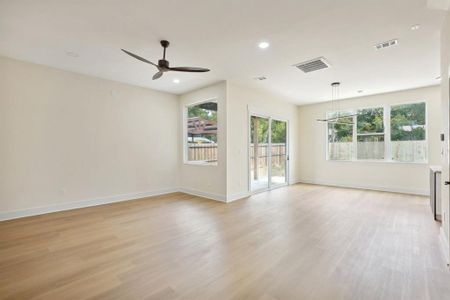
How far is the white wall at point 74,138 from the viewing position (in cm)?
389

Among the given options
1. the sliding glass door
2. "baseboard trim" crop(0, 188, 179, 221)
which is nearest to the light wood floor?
"baseboard trim" crop(0, 188, 179, 221)

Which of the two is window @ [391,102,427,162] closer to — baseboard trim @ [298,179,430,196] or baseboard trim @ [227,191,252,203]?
baseboard trim @ [298,179,430,196]

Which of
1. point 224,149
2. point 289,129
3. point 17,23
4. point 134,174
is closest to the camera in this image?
point 17,23

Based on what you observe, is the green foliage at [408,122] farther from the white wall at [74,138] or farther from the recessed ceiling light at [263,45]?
the white wall at [74,138]

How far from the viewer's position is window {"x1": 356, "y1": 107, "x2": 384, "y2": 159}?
6.27 metres

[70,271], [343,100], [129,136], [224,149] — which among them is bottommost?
[70,271]

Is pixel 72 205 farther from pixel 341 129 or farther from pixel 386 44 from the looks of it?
pixel 341 129

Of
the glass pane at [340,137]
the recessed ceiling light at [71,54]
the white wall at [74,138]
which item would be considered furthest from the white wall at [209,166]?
the glass pane at [340,137]

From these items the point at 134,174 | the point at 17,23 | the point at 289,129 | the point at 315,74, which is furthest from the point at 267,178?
the point at 17,23

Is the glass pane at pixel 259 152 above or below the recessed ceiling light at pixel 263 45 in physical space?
below

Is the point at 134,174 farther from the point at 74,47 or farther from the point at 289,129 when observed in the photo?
the point at 289,129

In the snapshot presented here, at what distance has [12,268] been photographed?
90.0 inches

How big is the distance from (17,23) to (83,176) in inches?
115

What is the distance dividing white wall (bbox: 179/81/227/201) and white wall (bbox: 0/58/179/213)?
510mm
